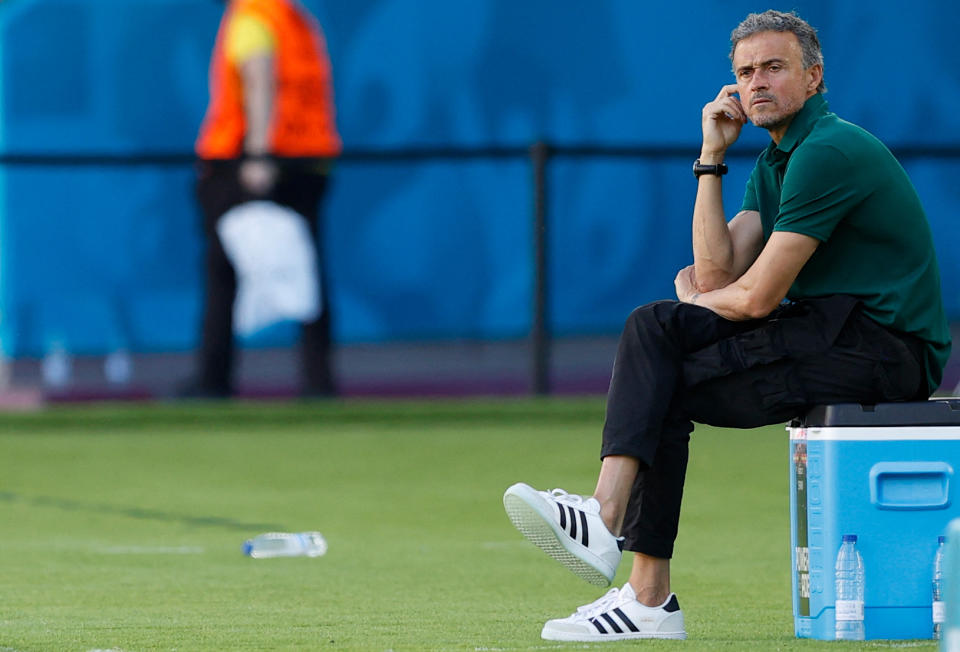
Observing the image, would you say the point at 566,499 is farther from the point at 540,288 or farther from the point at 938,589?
the point at 540,288

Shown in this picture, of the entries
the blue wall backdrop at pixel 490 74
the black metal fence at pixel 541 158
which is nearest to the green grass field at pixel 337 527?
the black metal fence at pixel 541 158

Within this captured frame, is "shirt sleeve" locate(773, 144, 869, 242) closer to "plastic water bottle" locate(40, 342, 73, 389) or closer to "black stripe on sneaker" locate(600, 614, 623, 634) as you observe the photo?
"black stripe on sneaker" locate(600, 614, 623, 634)

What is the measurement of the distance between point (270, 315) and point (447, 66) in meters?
3.08

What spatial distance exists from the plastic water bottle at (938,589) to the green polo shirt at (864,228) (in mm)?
455

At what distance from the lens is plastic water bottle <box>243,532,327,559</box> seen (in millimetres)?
6230

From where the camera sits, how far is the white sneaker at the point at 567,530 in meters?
4.18

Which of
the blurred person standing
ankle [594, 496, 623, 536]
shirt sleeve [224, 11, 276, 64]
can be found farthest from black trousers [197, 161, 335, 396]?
ankle [594, 496, 623, 536]

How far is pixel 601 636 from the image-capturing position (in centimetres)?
435

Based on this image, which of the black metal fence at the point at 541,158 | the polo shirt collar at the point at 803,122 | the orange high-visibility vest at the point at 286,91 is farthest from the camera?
the orange high-visibility vest at the point at 286,91

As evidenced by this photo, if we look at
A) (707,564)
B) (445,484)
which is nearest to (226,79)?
(445,484)

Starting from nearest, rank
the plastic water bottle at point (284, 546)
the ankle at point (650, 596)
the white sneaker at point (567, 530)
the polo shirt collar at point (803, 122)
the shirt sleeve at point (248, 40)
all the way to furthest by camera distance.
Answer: the white sneaker at point (567, 530) < the ankle at point (650, 596) < the polo shirt collar at point (803, 122) < the plastic water bottle at point (284, 546) < the shirt sleeve at point (248, 40)

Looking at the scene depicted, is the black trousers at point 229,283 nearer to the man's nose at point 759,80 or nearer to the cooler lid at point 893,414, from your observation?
the man's nose at point 759,80

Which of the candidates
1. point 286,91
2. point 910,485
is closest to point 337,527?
point 910,485

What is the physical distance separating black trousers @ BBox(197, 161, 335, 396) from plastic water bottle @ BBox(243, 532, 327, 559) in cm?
456
